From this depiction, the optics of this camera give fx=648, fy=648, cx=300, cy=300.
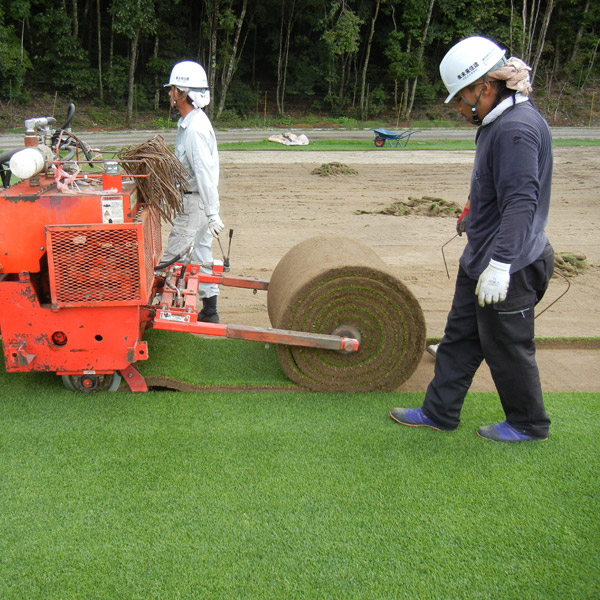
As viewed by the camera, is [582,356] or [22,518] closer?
[22,518]

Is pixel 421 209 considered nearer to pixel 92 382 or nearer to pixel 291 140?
pixel 92 382

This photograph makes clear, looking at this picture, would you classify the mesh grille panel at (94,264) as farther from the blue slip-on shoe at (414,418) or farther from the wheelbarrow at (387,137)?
the wheelbarrow at (387,137)

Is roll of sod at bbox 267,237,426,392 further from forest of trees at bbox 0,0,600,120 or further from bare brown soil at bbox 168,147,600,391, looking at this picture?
forest of trees at bbox 0,0,600,120

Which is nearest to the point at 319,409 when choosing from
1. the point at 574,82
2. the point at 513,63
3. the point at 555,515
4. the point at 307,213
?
the point at 555,515

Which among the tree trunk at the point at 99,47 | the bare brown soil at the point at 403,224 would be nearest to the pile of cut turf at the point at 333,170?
the bare brown soil at the point at 403,224

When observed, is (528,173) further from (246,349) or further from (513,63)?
(246,349)

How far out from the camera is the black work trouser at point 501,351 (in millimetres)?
3412

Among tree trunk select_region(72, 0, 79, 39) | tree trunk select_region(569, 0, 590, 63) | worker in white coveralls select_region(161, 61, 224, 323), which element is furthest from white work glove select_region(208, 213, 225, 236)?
tree trunk select_region(569, 0, 590, 63)

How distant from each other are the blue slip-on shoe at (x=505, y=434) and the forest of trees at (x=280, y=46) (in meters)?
24.0

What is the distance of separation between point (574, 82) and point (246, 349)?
1367 inches

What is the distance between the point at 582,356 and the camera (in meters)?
5.12

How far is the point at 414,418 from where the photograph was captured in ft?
12.6

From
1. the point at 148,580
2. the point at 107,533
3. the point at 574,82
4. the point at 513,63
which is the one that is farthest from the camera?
the point at 574,82

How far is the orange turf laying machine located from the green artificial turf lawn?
0.34 metres
